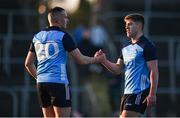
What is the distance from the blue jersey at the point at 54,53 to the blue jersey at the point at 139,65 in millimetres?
915

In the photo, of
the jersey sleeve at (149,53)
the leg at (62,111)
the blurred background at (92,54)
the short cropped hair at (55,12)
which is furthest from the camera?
the blurred background at (92,54)

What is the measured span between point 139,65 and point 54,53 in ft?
4.18

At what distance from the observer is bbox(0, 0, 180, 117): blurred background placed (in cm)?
2180

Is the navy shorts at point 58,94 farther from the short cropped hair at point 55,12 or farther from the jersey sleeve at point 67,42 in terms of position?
the short cropped hair at point 55,12

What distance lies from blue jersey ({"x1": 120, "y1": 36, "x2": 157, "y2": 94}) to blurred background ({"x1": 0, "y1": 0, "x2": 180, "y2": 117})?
641 cm

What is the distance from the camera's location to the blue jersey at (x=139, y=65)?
13445 millimetres

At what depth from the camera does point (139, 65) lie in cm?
1350

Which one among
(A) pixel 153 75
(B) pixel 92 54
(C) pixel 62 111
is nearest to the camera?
(A) pixel 153 75

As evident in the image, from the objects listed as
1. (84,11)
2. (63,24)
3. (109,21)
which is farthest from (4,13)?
(63,24)

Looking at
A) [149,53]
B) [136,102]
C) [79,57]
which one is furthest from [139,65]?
[79,57]

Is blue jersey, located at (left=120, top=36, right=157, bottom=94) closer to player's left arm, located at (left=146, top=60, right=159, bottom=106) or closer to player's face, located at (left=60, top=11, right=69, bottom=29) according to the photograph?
player's left arm, located at (left=146, top=60, right=159, bottom=106)

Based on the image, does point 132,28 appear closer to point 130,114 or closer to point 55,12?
point 55,12

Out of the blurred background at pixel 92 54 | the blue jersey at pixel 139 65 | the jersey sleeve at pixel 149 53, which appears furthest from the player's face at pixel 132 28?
the blurred background at pixel 92 54

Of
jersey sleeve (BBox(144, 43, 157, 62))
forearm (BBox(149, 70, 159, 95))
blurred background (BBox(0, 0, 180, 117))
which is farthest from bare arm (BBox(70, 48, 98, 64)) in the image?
blurred background (BBox(0, 0, 180, 117))
